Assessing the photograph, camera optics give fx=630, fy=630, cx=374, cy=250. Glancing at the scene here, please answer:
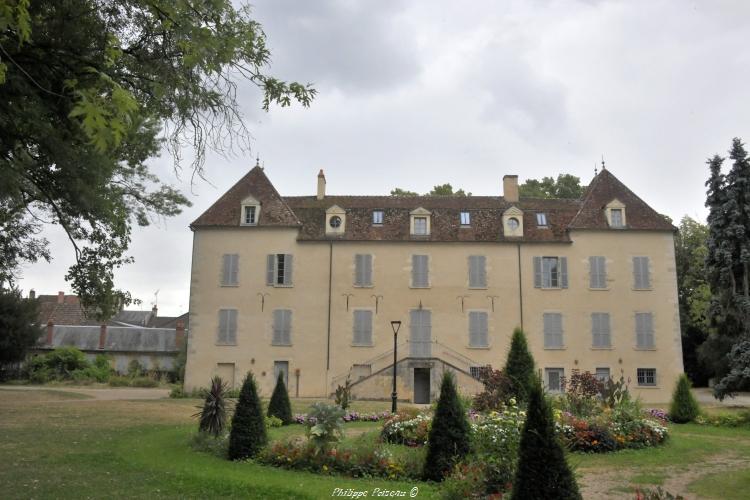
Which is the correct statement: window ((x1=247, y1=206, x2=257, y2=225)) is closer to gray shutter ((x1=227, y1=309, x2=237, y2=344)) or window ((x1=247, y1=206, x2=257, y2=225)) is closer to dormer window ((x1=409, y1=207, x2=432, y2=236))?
gray shutter ((x1=227, y1=309, x2=237, y2=344))

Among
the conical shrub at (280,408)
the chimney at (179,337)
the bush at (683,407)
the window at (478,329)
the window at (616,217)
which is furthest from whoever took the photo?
the chimney at (179,337)

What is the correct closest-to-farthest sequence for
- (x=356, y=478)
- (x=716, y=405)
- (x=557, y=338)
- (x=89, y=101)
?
(x=89, y=101), (x=356, y=478), (x=716, y=405), (x=557, y=338)

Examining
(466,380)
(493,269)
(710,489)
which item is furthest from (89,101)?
(493,269)

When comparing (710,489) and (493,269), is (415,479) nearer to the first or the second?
(710,489)

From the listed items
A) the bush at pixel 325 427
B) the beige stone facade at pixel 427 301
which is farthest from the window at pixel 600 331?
the bush at pixel 325 427

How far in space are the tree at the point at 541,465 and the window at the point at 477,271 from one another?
A: 921 inches

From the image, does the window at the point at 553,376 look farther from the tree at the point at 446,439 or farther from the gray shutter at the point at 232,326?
the tree at the point at 446,439

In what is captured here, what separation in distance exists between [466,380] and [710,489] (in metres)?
18.1

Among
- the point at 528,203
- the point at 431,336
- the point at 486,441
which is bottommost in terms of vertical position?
the point at 486,441

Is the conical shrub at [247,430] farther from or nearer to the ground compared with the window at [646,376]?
nearer to the ground

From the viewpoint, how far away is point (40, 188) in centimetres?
1339

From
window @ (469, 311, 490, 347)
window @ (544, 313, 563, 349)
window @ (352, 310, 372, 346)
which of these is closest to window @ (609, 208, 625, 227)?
window @ (544, 313, 563, 349)

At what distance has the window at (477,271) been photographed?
3023 cm

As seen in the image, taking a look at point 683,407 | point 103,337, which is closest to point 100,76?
point 683,407
